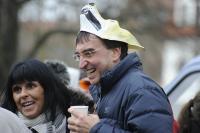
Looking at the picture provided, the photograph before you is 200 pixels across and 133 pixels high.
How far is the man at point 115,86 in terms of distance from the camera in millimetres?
3186

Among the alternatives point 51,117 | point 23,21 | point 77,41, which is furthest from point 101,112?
point 23,21

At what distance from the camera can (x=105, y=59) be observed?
3426mm

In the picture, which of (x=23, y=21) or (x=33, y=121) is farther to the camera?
(x=23, y=21)

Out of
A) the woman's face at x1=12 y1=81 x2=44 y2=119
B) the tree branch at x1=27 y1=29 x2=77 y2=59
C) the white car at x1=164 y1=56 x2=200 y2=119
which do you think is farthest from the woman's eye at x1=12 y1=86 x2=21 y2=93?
the tree branch at x1=27 y1=29 x2=77 y2=59

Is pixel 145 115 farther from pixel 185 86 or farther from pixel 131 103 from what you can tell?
pixel 185 86

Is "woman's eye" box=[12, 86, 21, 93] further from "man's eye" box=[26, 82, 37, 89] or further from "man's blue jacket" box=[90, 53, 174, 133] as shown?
"man's blue jacket" box=[90, 53, 174, 133]

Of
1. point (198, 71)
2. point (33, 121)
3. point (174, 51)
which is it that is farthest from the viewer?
point (174, 51)

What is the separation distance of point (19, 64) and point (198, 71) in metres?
1.81

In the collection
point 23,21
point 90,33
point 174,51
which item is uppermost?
point 90,33

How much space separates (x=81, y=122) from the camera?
3.30 m

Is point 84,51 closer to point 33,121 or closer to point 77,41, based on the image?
point 77,41

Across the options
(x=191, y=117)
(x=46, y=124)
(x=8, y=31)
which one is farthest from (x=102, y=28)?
(x=8, y=31)

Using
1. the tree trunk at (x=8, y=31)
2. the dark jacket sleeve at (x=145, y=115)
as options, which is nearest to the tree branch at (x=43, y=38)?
the tree trunk at (x=8, y=31)

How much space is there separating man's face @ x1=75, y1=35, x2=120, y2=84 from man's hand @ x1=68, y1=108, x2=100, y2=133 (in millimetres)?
231
